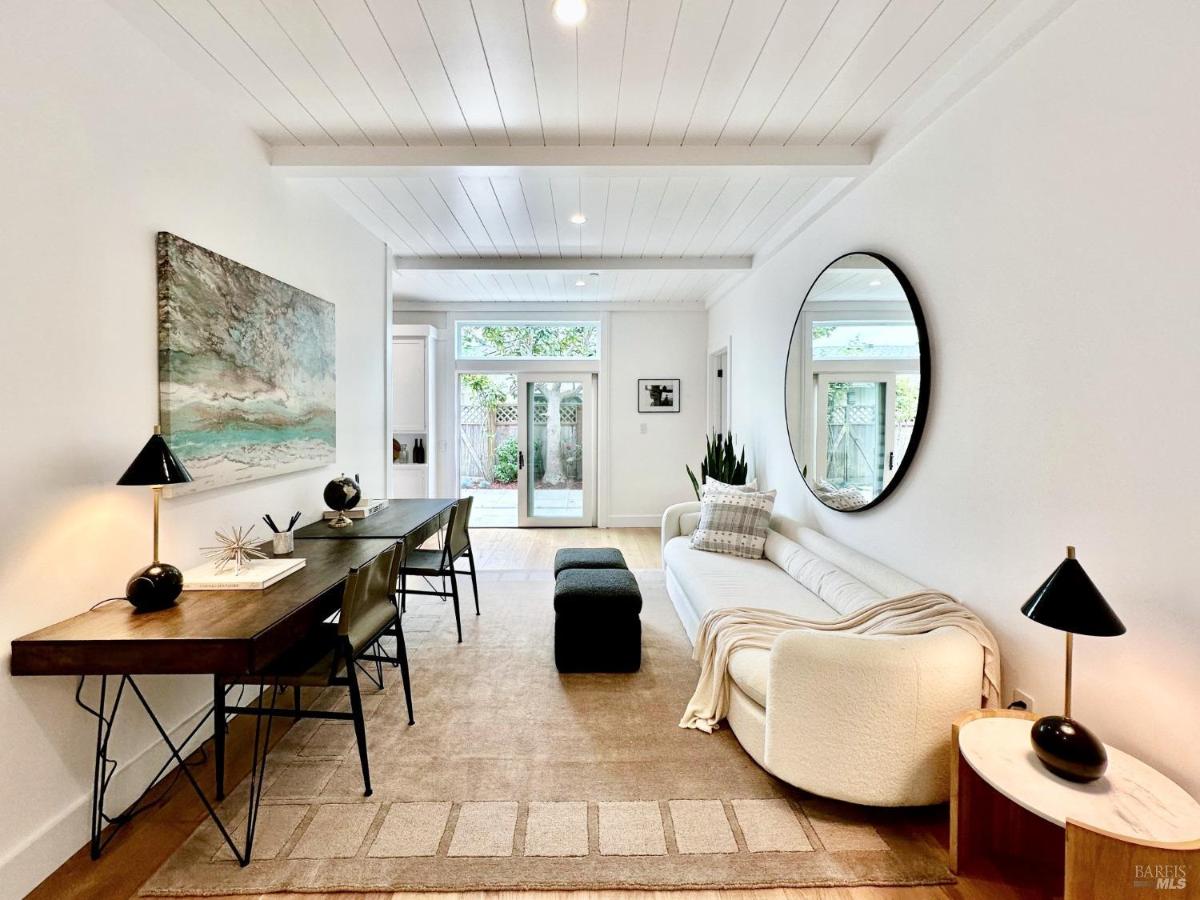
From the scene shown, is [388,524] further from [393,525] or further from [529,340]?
[529,340]

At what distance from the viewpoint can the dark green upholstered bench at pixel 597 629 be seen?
290cm

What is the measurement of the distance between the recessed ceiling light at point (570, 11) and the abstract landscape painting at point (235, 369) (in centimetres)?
156

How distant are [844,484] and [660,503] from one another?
3.73 meters

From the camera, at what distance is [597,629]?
2.93 m

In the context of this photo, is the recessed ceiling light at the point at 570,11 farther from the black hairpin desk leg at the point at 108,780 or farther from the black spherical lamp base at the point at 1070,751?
the black spherical lamp base at the point at 1070,751

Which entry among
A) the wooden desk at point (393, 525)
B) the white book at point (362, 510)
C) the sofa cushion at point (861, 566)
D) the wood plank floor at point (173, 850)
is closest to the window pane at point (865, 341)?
the sofa cushion at point (861, 566)

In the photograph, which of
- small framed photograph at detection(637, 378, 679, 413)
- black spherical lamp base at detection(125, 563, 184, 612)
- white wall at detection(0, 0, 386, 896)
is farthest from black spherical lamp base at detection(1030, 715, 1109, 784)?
small framed photograph at detection(637, 378, 679, 413)

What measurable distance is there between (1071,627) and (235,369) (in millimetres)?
3013

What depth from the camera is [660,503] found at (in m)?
6.76

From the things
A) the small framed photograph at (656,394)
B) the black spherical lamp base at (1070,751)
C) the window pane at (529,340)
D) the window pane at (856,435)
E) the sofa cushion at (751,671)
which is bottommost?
the sofa cushion at (751,671)

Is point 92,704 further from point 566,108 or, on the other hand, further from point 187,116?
point 566,108

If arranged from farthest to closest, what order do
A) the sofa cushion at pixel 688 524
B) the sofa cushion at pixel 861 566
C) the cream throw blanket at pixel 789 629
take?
1. the sofa cushion at pixel 688 524
2. the sofa cushion at pixel 861 566
3. the cream throw blanket at pixel 789 629

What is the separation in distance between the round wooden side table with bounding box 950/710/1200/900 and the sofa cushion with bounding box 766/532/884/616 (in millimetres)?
760

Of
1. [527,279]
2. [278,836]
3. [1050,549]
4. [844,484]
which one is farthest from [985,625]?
[527,279]
